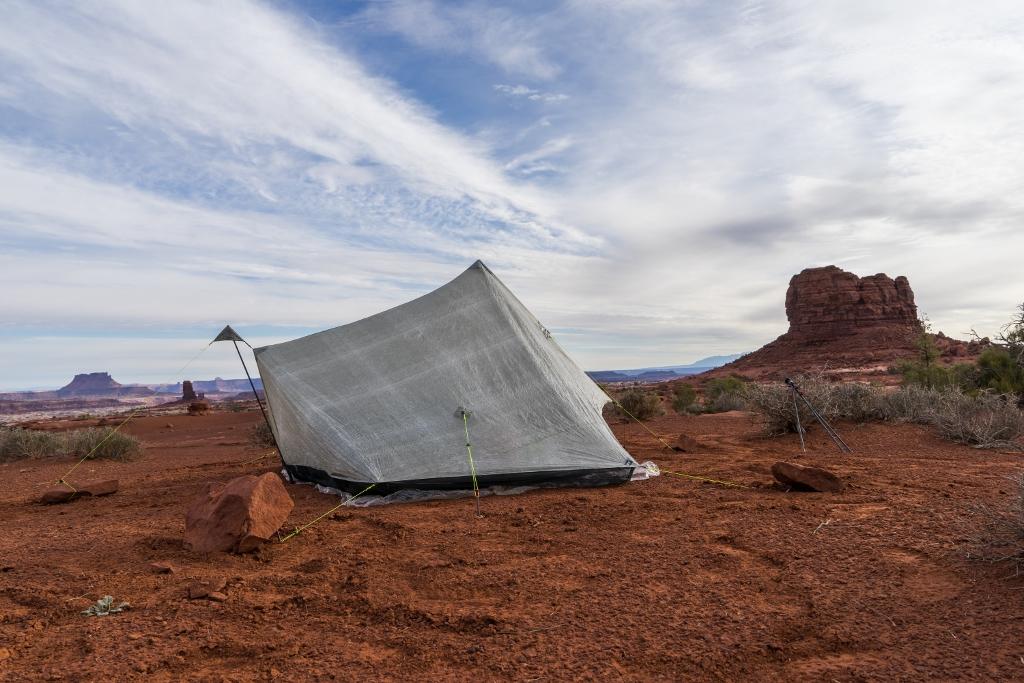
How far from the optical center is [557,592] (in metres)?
4.16

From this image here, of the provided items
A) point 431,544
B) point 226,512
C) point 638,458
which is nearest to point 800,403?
point 638,458

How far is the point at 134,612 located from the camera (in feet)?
13.4

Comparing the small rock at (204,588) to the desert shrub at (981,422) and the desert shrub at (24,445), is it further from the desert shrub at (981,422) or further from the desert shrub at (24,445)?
the desert shrub at (24,445)

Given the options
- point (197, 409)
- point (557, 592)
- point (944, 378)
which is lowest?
point (557, 592)

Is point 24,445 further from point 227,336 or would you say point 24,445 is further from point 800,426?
point 800,426

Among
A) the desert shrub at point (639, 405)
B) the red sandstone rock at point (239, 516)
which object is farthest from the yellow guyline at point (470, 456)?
the desert shrub at point (639, 405)

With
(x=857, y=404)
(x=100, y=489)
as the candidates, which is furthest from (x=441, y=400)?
(x=857, y=404)

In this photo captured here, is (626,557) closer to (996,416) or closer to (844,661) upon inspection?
(844,661)

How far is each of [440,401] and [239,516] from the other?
299 cm

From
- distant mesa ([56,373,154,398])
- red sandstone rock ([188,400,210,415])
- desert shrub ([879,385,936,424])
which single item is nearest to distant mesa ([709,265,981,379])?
desert shrub ([879,385,936,424])

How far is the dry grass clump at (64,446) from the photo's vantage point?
14.7 m

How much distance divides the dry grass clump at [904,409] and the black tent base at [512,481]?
536cm

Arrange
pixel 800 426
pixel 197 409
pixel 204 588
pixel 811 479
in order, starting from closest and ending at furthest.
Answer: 1. pixel 204 588
2. pixel 811 479
3. pixel 800 426
4. pixel 197 409

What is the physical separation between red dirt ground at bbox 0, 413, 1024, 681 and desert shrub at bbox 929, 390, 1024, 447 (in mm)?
2598
